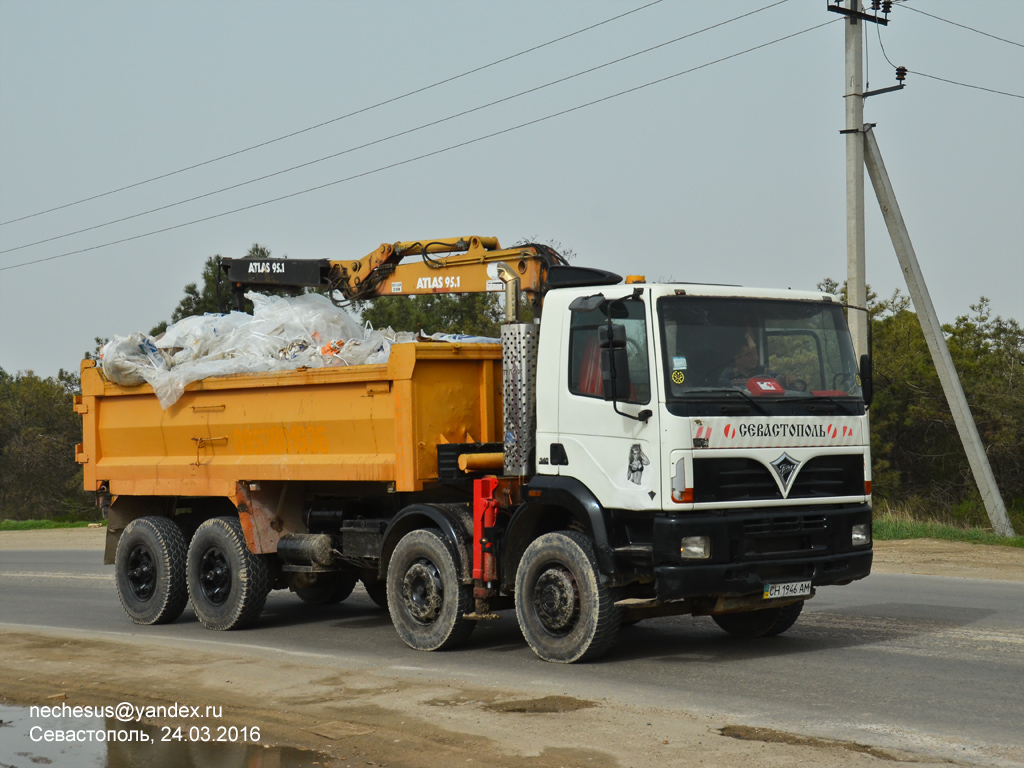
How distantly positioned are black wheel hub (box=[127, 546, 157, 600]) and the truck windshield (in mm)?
6738

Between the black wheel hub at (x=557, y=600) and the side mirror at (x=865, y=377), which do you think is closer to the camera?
the black wheel hub at (x=557, y=600)

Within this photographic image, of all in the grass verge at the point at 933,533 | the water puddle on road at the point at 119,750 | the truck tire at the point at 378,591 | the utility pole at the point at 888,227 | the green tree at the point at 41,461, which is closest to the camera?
the water puddle on road at the point at 119,750

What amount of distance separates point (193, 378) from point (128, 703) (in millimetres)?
4564

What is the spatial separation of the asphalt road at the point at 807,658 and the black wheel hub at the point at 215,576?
1.30 ft

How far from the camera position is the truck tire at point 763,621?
31.7 feet

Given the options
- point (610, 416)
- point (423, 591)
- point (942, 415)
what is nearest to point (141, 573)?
point (423, 591)

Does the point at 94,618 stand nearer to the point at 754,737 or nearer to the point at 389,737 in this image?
the point at 389,737

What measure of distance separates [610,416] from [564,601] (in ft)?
4.61

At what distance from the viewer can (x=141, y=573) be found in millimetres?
12578

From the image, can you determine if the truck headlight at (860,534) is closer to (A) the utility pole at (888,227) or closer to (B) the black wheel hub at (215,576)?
(B) the black wheel hub at (215,576)

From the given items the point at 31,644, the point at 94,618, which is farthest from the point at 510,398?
the point at 94,618

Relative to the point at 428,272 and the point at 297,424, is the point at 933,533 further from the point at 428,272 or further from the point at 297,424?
the point at 297,424

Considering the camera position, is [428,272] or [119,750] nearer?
[119,750]

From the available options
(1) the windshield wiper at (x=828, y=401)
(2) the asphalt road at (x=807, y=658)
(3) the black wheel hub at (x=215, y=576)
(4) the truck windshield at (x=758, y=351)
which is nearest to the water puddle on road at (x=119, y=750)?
(2) the asphalt road at (x=807, y=658)
